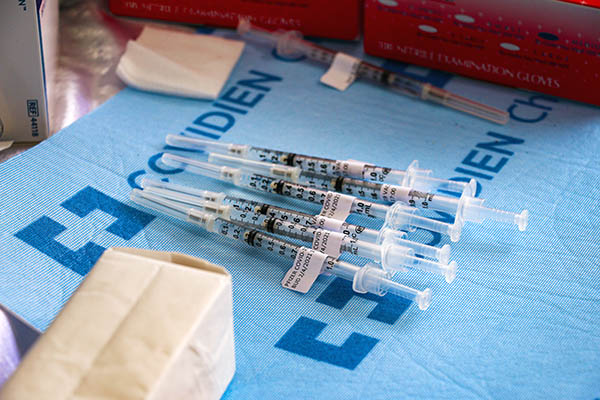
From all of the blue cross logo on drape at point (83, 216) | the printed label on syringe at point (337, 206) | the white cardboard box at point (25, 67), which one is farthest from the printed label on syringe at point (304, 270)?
the white cardboard box at point (25, 67)

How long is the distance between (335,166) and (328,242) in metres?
0.26

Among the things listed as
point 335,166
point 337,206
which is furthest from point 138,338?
point 335,166

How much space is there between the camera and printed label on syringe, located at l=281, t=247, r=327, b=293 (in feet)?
3.97

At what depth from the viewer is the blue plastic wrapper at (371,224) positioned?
1.08m

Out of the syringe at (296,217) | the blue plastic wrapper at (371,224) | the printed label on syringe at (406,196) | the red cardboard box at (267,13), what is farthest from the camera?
the red cardboard box at (267,13)

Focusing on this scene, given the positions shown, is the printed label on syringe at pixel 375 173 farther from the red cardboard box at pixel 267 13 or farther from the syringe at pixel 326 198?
the red cardboard box at pixel 267 13

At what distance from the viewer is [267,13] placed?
6.31 ft

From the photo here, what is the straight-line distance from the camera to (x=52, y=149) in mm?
1551

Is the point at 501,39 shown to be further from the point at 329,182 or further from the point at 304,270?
the point at 304,270

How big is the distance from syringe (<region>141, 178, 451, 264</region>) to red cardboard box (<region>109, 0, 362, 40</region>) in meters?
0.74

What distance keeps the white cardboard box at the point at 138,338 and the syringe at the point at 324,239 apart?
1.06ft

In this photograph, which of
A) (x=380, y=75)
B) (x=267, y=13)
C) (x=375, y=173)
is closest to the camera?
(x=375, y=173)

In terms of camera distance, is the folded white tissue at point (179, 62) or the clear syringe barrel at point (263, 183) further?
the folded white tissue at point (179, 62)

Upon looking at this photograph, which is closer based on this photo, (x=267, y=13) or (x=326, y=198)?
(x=326, y=198)
